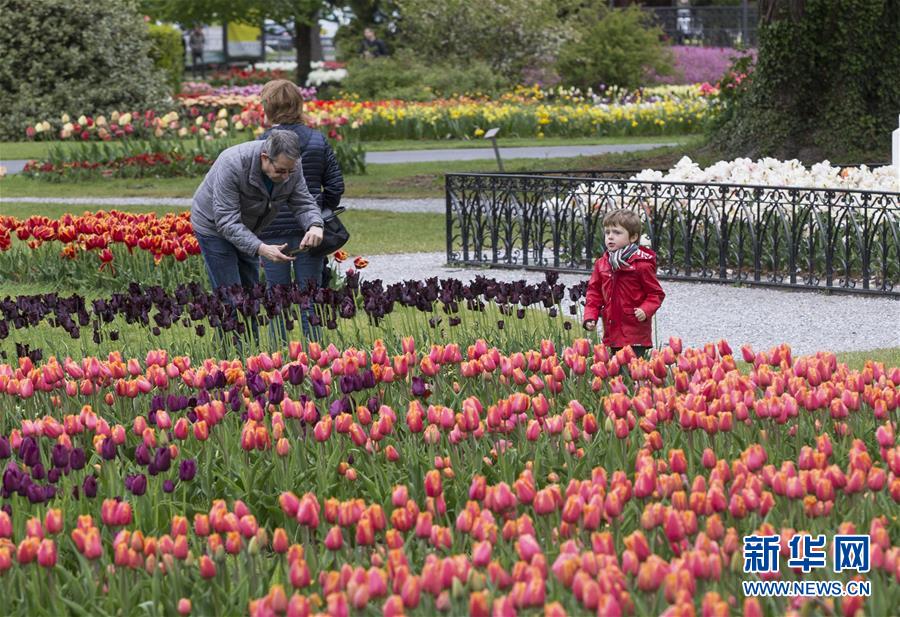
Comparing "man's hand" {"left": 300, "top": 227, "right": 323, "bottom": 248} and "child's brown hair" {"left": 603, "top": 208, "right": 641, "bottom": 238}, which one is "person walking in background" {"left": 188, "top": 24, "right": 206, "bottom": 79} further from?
"child's brown hair" {"left": 603, "top": 208, "right": 641, "bottom": 238}

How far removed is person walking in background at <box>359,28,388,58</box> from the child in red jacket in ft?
112

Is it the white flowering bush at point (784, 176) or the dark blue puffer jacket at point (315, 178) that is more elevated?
the dark blue puffer jacket at point (315, 178)

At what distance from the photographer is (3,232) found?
1123 centimetres

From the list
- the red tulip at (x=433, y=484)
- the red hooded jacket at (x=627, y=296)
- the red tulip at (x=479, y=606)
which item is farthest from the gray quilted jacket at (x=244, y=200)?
the red tulip at (x=479, y=606)

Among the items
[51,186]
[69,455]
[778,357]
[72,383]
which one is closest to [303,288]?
[72,383]

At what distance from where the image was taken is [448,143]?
28625mm

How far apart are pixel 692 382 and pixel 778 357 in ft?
1.94

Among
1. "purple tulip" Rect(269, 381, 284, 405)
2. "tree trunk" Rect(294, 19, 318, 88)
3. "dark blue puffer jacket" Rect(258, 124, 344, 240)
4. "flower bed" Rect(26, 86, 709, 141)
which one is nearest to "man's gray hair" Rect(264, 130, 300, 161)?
"dark blue puffer jacket" Rect(258, 124, 344, 240)

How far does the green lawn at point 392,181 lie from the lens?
2021 cm

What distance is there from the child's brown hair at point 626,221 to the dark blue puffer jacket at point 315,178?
1779 mm

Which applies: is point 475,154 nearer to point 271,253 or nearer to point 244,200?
point 244,200

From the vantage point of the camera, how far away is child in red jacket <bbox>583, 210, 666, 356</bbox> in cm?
750

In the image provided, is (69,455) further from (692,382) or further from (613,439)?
(692,382)

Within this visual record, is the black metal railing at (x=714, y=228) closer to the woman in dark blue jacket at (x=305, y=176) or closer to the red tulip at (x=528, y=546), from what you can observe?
the woman in dark blue jacket at (x=305, y=176)
